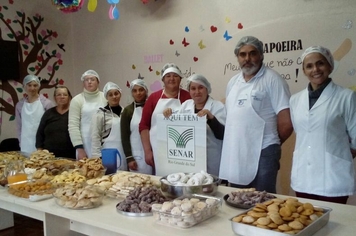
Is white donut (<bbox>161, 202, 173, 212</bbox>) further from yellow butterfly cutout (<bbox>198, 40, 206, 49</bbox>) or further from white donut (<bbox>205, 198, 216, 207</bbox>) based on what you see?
yellow butterfly cutout (<bbox>198, 40, 206, 49</bbox>)

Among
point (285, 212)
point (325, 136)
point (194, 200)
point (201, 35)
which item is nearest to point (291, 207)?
point (285, 212)

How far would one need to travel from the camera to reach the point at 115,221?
60.0 inches

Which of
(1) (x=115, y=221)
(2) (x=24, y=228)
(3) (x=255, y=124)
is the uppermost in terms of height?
(3) (x=255, y=124)

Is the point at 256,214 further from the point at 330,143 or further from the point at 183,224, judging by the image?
the point at 330,143

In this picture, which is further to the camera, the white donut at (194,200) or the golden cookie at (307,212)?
the white donut at (194,200)

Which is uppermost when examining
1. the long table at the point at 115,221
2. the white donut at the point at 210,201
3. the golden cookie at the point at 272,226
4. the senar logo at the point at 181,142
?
the senar logo at the point at 181,142

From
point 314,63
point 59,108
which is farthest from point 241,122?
point 59,108

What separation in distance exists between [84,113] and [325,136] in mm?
2290

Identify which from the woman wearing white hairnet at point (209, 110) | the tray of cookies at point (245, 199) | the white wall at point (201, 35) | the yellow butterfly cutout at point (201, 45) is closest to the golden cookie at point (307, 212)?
the tray of cookies at point (245, 199)

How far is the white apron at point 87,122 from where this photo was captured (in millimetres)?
3424

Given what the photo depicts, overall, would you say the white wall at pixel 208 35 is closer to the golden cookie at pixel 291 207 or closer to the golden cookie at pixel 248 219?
the golden cookie at pixel 291 207

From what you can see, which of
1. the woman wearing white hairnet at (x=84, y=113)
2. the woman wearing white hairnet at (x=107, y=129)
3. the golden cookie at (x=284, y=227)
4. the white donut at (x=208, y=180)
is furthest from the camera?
the woman wearing white hairnet at (x=84, y=113)

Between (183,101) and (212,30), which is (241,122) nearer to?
(183,101)

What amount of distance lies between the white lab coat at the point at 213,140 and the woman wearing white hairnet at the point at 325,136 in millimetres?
613
